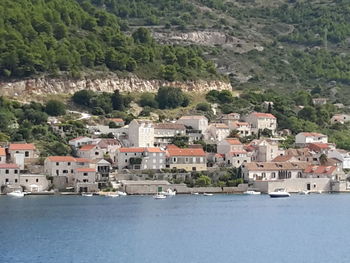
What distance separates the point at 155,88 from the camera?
357 feet

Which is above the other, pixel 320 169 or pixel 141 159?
pixel 141 159

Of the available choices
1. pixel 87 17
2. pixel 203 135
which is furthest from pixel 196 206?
pixel 87 17

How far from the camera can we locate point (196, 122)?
95188 mm

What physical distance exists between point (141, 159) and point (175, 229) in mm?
24339

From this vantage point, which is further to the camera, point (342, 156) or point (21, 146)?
point (342, 156)

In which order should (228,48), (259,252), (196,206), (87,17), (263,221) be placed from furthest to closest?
(228,48)
(87,17)
(196,206)
(263,221)
(259,252)

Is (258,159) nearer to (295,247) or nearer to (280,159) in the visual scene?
(280,159)

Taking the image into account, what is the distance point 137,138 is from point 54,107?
895 cm

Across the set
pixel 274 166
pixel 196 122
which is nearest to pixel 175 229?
pixel 274 166

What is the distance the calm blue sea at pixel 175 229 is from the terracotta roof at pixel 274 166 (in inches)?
192

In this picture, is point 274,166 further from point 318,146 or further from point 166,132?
point 166,132

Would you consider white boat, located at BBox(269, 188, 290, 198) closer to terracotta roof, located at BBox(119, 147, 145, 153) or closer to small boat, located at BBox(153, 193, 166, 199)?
small boat, located at BBox(153, 193, 166, 199)

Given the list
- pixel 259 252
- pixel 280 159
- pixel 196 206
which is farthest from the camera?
pixel 280 159

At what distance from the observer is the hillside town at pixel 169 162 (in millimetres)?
81938
